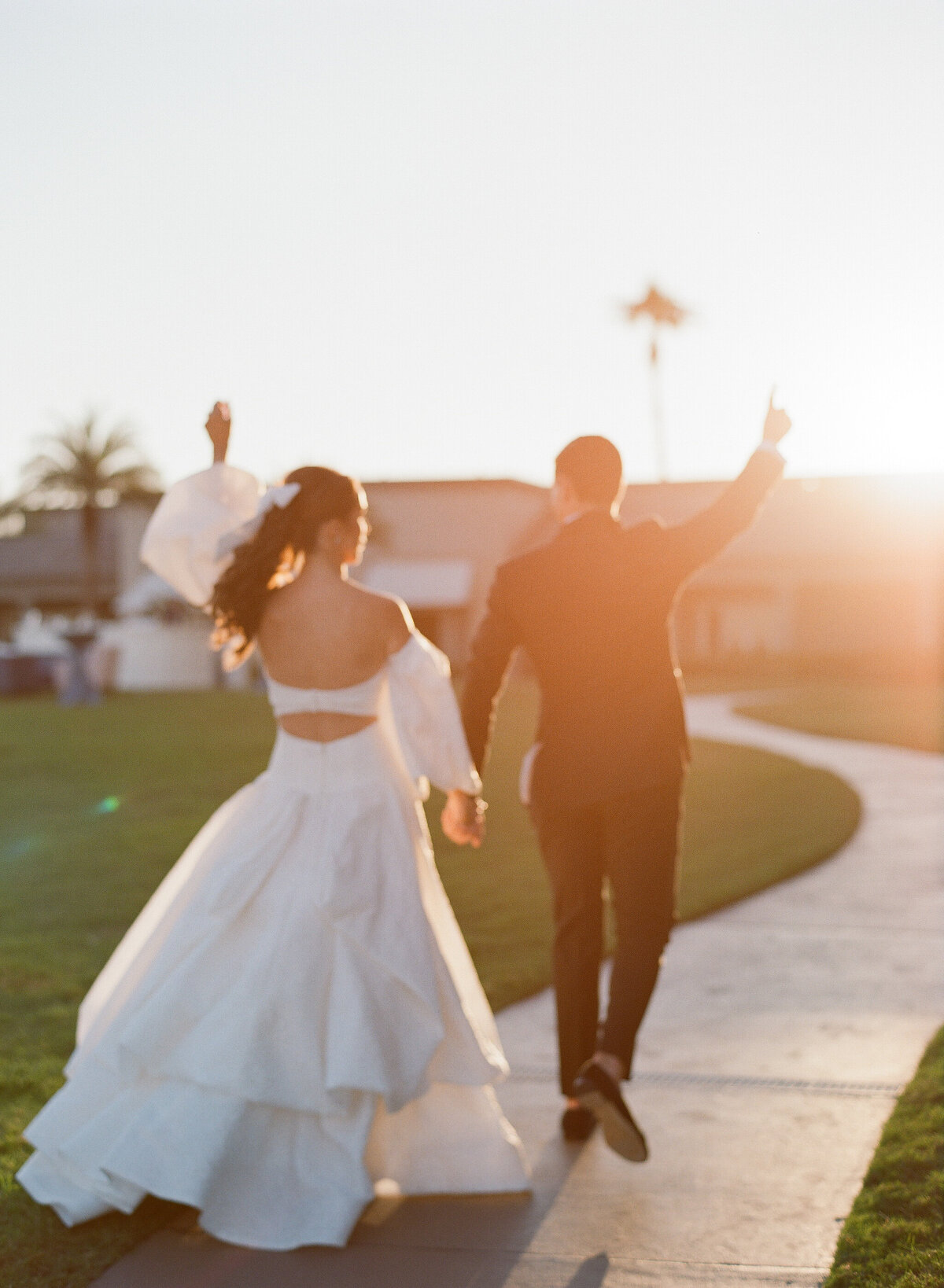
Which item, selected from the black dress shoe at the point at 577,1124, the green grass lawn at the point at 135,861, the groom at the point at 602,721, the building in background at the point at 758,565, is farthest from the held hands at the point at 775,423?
the building in background at the point at 758,565

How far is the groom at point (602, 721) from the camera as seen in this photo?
4043mm

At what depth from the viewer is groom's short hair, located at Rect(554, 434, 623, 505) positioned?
418 cm

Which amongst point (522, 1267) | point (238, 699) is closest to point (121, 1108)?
point (522, 1267)

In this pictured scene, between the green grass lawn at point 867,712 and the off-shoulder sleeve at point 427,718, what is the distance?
14.9m

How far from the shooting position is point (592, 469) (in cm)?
418

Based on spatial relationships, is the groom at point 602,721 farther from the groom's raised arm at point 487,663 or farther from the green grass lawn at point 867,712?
the green grass lawn at point 867,712

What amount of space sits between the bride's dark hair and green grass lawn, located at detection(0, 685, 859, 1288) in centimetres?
151

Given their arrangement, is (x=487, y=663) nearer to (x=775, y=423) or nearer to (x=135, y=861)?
(x=775, y=423)

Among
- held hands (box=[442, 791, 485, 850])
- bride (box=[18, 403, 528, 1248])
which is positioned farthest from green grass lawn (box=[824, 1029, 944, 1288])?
held hands (box=[442, 791, 485, 850])

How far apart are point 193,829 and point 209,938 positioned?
8.16m

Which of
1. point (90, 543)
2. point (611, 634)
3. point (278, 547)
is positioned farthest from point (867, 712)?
point (90, 543)

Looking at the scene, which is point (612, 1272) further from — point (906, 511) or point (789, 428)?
point (906, 511)

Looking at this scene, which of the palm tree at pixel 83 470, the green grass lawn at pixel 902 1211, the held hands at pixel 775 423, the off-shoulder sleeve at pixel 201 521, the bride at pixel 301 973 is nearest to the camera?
the green grass lawn at pixel 902 1211

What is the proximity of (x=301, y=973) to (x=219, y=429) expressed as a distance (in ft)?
5.07
